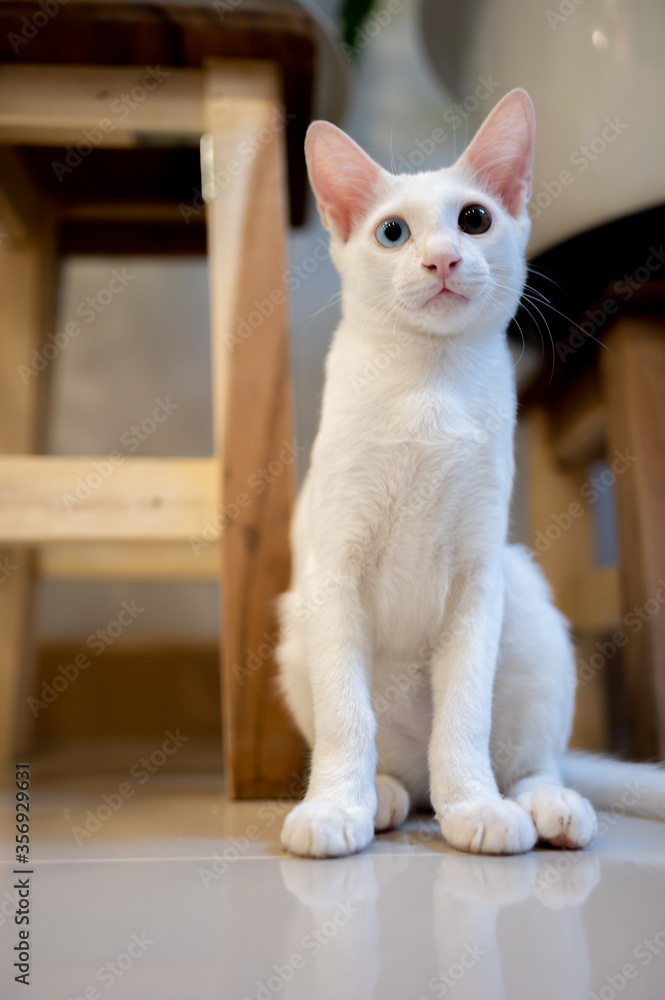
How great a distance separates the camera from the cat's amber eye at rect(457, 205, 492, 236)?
80 cm

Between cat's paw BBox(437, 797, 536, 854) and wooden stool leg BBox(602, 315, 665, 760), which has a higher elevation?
wooden stool leg BBox(602, 315, 665, 760)

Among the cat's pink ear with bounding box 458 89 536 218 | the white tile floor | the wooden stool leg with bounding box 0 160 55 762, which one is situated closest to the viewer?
the white tile floor

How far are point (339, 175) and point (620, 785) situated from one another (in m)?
0.76

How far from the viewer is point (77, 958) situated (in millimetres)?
495

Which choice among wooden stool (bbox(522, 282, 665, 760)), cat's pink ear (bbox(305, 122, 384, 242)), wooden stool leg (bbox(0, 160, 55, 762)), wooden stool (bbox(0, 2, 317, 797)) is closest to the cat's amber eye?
cat's pink ear (bbox(305, 122, 384, 242))

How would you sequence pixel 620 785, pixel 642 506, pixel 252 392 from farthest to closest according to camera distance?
pixel 642 506 → pixel 252 392 → pixel 620 785

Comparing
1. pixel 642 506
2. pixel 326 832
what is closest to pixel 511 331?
pixel 642 506

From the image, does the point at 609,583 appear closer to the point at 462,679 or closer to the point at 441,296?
the point at 462,679

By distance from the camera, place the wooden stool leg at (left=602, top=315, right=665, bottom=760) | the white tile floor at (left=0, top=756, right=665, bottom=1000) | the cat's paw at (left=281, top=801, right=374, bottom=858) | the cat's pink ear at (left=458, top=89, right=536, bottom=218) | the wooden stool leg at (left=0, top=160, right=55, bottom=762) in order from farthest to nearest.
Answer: the wooden stool leg at (left=0, top=160, right=55, bottom=762) → the wooden stool leg at (left=602, top=315, right=665, bottom=760) → the cat's pink ear at (left=458, top=89, right=536, bottom=218) → the cat's paw at (left=281, top=801, right=374, bottom=858) → the white tile floor at (left=0, top=756, right=665, bottom=1000)

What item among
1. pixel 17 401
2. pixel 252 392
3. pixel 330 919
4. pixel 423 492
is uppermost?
pixel 17 401

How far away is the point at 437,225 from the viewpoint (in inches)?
30.8

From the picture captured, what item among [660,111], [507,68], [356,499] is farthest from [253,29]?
[356,499]

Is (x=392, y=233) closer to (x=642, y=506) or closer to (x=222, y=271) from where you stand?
(x=222, y=271)

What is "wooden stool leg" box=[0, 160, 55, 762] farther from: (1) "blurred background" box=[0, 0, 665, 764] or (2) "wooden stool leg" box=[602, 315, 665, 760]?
(2) "wooden stool leg" box=[602, 315, 665, 760]
